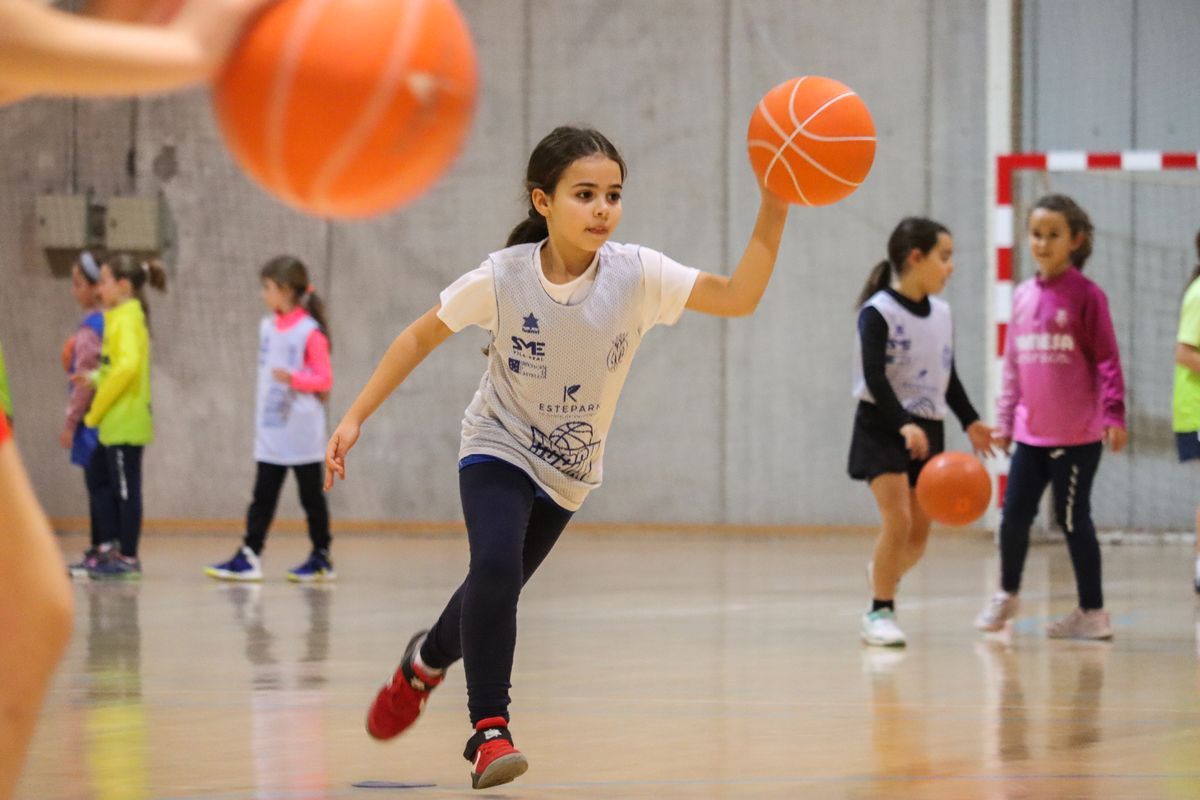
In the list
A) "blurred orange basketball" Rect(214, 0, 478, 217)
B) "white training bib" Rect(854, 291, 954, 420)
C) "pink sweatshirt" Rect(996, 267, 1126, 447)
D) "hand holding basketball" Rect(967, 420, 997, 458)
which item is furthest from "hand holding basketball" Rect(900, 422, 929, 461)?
"blurred orange basketball" Rect(214, 0, 478, 217)

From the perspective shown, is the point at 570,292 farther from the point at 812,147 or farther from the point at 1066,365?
the point at 1066,365

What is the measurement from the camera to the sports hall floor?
3.56 metres

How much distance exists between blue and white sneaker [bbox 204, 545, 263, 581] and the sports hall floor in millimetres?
143

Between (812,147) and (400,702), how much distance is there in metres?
1.65

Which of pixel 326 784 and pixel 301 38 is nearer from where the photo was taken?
pixel 301 38

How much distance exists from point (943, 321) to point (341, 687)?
112 inches

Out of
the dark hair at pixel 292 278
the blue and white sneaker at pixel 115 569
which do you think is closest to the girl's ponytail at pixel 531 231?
the dark hair at pixel 292 278

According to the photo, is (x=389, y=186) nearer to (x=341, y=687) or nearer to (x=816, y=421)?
(x=341, y=687)

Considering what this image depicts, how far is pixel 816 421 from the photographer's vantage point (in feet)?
36.5

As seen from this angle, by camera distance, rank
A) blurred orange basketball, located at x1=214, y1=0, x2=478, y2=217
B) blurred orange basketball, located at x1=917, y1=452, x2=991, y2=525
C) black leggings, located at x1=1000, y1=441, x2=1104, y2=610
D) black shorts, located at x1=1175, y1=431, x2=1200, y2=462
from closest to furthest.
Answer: blurred orange basketball, located at x1=214, y1=0, x2=478, y2=217
blurred orange basketball, located at x1=917, y1=452, x2=991, y2=525
black leggings, located at x1=1000, y1=441, x2=1104, y2=610
black shorts, located at x1=1175, y1=431, x2=1200, y2=462

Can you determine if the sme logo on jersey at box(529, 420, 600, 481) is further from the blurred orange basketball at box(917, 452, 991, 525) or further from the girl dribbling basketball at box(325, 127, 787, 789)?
the blurred orange basketball at box(917, 452, 991, 525)

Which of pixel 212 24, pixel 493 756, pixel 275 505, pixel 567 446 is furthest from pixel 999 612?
pixel 212 24

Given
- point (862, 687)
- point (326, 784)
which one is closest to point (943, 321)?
point (862, 687)

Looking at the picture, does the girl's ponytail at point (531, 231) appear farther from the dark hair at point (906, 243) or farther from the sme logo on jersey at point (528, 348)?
the dark hair at point (906, 243)
